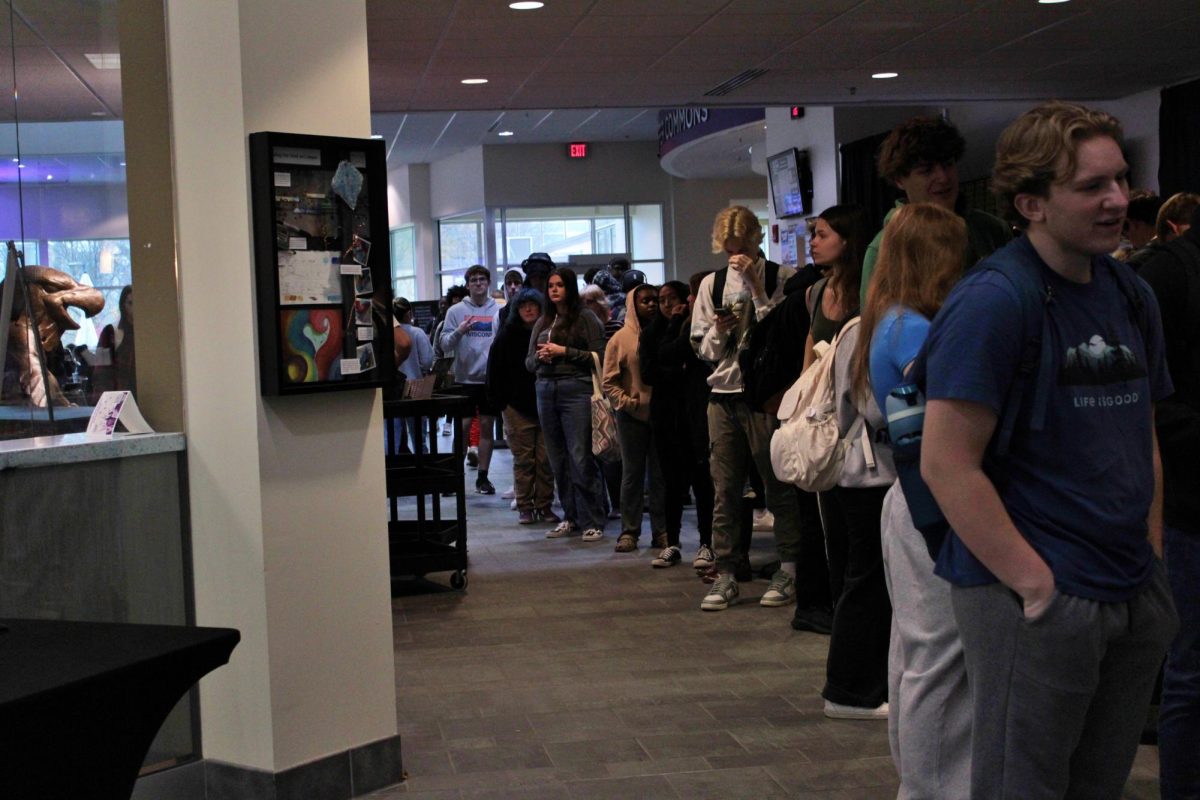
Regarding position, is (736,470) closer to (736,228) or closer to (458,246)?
(736,228)

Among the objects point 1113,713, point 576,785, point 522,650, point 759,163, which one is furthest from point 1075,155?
point 759,163

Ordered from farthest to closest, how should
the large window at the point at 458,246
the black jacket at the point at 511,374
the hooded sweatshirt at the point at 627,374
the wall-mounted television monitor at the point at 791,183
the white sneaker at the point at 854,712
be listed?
the large window at the point at 458,246, the wall-mounted television monitor at the point at 791,183, the black jacket at the point at 511,374, the hooded sweatshirt at the point at 627,374, the white sneaker at the point at 854,712

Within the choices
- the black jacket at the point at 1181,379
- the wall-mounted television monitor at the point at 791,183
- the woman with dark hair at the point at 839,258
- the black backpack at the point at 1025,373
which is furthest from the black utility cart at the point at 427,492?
the wall-mounted television monitor at the point at 791,183

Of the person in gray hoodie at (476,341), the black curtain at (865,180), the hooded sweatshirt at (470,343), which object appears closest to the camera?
the person in gray hoodie at (476,341)

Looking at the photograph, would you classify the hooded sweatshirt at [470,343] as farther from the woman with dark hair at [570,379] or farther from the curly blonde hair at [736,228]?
the curly blonde hair at [736,228]

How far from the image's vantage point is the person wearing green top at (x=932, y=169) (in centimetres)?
327

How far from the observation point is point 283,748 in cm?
332

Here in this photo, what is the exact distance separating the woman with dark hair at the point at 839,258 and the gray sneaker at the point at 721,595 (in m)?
1.46

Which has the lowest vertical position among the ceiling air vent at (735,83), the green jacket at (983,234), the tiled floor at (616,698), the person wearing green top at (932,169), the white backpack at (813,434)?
the tiled floor at (616,698)

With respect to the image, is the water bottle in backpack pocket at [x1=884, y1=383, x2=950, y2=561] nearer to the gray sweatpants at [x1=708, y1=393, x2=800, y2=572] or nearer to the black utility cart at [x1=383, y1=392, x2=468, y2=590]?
the gray sweatpants at [x1=708, y1=393, x2=800, y2=572]

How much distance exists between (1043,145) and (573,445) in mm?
5754

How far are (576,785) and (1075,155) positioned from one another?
2.30 metres

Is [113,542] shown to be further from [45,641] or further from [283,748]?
[45,641]

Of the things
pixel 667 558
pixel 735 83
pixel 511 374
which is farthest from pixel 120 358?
pixel 735 83
